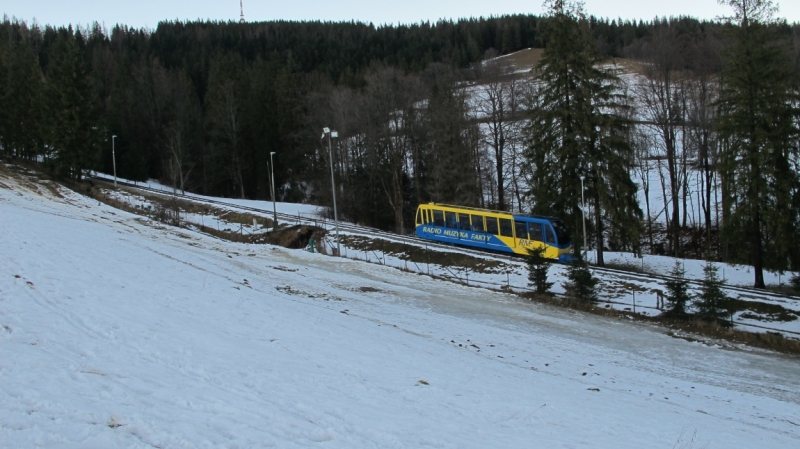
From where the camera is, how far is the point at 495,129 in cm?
4962

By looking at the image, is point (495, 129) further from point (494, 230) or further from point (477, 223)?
point (494, 230)

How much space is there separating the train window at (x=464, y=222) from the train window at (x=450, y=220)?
0.42 metres

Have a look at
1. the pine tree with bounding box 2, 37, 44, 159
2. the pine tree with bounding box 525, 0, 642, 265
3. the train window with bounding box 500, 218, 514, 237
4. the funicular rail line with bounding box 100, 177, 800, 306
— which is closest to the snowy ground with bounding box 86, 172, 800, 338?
the funicular rail line with bounding box 100, 177, 800, 306

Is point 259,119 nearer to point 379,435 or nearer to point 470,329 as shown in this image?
point 470,329

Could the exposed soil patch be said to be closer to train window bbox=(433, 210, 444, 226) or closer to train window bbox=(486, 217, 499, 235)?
train window bbox=(486, 217, 499, 235)

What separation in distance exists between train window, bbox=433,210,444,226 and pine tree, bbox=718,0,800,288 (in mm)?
17608

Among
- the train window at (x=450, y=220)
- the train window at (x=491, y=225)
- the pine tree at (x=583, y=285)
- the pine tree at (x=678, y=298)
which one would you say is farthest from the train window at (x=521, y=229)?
the pine tree at (x=678, y=298)

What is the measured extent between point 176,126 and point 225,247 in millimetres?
44942

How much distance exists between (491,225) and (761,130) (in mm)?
15422

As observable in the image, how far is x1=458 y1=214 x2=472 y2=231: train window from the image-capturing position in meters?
38.6

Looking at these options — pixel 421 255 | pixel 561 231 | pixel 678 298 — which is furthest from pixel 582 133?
pixel 678 298

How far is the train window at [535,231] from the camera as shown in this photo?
34500mm

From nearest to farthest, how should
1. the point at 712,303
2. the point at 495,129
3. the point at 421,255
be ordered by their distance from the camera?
the point at 712,303
the point at 421,255
the point at 495,129

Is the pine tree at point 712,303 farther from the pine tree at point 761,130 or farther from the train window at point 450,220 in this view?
the train window at point 450,220
